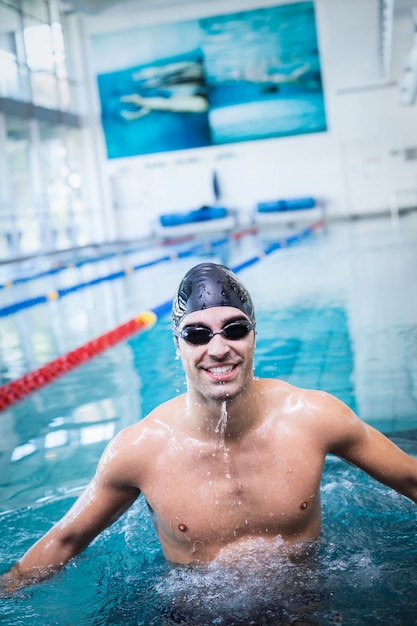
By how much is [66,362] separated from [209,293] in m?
4.31

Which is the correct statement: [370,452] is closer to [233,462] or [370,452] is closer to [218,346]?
[233,462]

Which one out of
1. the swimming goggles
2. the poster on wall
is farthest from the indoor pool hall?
the poster on wall

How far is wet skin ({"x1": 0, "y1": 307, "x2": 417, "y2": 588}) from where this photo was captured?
212 centimetres

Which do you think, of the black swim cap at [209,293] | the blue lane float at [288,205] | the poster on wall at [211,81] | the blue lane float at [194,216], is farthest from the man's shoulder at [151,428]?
the poster on wall at [211,81]

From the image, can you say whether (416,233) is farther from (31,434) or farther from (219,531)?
(219,531)

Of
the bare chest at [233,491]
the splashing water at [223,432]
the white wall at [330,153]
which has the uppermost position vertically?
the white wall at [330,153]

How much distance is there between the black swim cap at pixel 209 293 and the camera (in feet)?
6.61

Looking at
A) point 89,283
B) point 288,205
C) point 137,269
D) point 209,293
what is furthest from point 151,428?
point 288,205

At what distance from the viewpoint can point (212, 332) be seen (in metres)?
1.97

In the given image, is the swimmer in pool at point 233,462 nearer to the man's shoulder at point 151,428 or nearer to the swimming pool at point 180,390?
the man's shoulder at point 151,428

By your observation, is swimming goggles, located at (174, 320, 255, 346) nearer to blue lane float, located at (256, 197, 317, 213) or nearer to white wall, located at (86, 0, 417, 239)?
blue lane float, located at (256, 197, 317, 213)

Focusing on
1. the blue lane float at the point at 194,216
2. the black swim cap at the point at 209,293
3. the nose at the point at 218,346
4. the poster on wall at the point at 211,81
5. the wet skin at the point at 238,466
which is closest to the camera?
the nose at the point at 218,346

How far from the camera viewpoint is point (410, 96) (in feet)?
58.0

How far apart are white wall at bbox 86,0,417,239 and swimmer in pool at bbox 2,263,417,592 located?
834 inches
